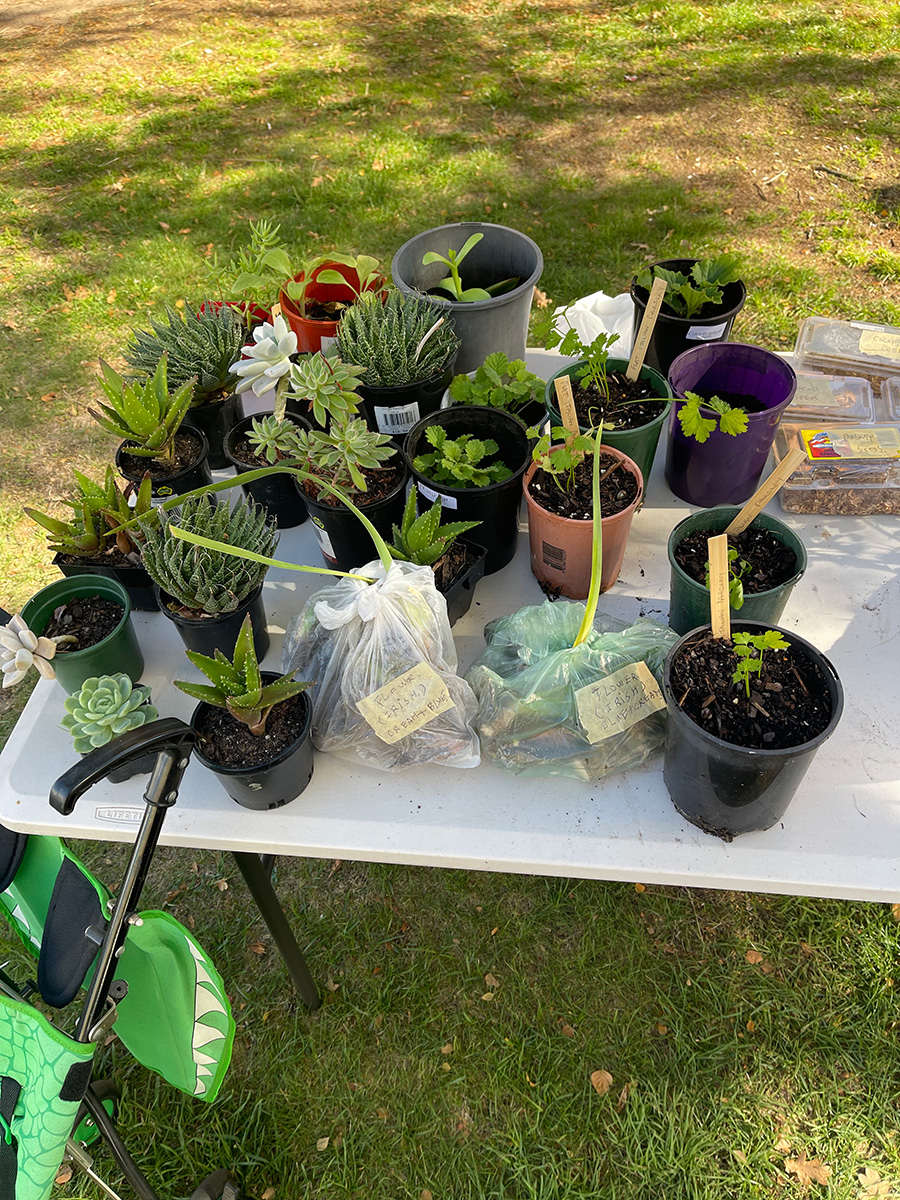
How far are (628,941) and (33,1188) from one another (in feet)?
4.22

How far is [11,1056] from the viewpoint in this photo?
104 centimetres

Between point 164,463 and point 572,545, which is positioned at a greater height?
point 164,463

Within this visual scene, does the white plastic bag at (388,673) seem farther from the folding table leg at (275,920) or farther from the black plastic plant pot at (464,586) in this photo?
the folding table leg at (275,920)

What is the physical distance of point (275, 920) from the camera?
59.2 inches

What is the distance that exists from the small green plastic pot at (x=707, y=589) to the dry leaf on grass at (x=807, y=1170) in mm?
1088

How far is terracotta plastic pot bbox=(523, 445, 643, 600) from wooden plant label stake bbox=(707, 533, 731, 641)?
273 mm

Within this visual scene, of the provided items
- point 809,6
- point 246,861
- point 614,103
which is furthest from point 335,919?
point 809,6

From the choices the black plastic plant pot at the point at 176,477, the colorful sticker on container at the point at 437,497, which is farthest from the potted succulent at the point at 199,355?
the colorful sticker on container at the point at 437,497

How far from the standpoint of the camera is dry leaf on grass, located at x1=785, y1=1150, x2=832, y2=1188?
1.51 meters

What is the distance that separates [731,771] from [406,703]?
1.55 ft

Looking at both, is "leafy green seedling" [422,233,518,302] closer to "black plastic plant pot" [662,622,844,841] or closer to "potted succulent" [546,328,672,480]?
"potted succulent" [546,328,672,480]

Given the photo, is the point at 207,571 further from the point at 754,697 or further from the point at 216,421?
the point at 754,697

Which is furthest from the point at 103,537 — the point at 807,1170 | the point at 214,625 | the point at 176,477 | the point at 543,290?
the point at 543,290

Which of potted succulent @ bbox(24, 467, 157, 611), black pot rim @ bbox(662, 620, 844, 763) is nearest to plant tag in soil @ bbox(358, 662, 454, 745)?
black pot rim @ bbox(662, 620, 844, 763)
